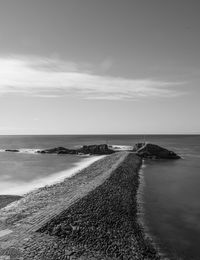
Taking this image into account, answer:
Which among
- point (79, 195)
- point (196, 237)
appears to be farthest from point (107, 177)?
point (196, 237)

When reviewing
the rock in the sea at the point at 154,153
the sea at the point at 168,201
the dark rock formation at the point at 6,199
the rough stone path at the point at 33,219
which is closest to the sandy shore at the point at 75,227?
the rough stone path at the point at 33,219

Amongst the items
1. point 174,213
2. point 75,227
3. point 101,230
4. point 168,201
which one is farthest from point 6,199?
point 168,201

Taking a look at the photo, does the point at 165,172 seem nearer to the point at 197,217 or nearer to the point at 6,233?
the point at 197,217

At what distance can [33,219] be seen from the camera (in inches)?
Answer: 745

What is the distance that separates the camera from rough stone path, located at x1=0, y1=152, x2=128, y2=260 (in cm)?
1420

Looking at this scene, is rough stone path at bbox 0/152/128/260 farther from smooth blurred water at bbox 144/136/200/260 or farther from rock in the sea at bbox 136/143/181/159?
rock in the sea at bbox 136/143/181/159

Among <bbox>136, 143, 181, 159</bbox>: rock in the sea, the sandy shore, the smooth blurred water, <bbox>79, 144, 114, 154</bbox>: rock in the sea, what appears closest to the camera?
the sandy shore

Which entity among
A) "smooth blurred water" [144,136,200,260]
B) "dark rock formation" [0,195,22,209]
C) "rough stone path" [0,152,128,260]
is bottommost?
"smooth blurred water" [144,136,200,260]

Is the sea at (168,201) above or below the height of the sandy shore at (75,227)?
below

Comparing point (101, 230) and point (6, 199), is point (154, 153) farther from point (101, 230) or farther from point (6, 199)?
point (101, 230)

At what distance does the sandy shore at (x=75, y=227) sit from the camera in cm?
1456

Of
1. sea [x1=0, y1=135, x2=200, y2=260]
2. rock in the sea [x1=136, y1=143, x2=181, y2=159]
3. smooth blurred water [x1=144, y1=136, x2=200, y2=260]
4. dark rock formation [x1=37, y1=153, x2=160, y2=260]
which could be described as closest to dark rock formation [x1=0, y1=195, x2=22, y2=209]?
sea [x1=0, y1=135, x2=200, y2=260]

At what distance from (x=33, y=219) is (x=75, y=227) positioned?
3.51 meters

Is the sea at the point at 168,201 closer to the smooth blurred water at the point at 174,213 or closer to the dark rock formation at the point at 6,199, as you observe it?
the smooth blurred water at the point at 174,213
